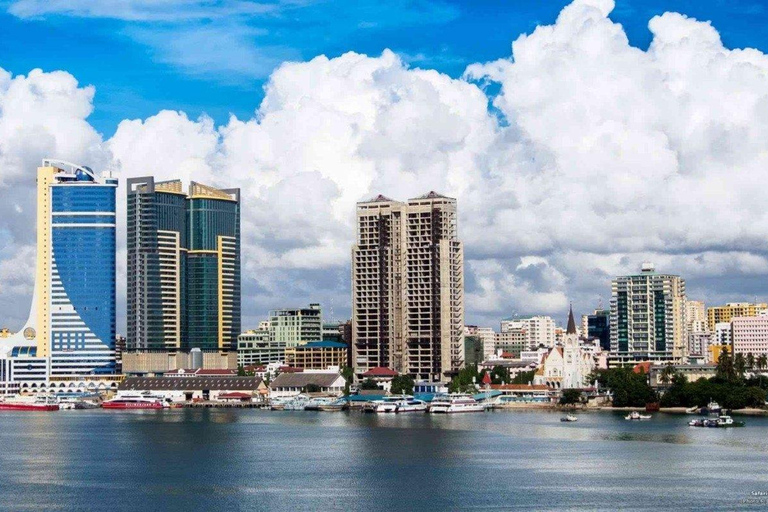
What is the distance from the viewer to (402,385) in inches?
6019

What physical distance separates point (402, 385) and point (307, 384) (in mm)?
14094

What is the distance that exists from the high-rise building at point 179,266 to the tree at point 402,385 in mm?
49345

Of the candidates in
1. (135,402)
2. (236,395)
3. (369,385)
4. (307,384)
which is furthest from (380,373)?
(135,402)

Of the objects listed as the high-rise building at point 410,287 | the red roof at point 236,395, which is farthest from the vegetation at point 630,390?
the red roof at point 236,395

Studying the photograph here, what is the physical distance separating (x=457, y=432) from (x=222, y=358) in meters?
105

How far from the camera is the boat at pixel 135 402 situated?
158375mm

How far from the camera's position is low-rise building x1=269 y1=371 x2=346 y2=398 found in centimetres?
15975

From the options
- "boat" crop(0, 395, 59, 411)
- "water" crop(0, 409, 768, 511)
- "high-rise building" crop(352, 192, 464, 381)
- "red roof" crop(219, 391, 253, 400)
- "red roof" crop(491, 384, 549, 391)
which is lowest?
"boat" crop(0, 395, 59, 411)

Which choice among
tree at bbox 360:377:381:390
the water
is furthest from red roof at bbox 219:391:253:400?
the water

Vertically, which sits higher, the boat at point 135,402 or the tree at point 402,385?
the tree at point 402,385

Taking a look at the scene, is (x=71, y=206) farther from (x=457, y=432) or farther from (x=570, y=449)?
(x=570, y=449)

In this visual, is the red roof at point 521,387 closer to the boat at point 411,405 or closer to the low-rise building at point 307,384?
the boat at point 411,405

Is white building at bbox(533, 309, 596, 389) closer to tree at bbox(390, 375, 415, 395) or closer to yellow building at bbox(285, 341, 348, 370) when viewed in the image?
tree at bbox(390, 375, 415, 395)

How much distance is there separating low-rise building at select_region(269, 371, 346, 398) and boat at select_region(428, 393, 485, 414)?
19.6 meters
